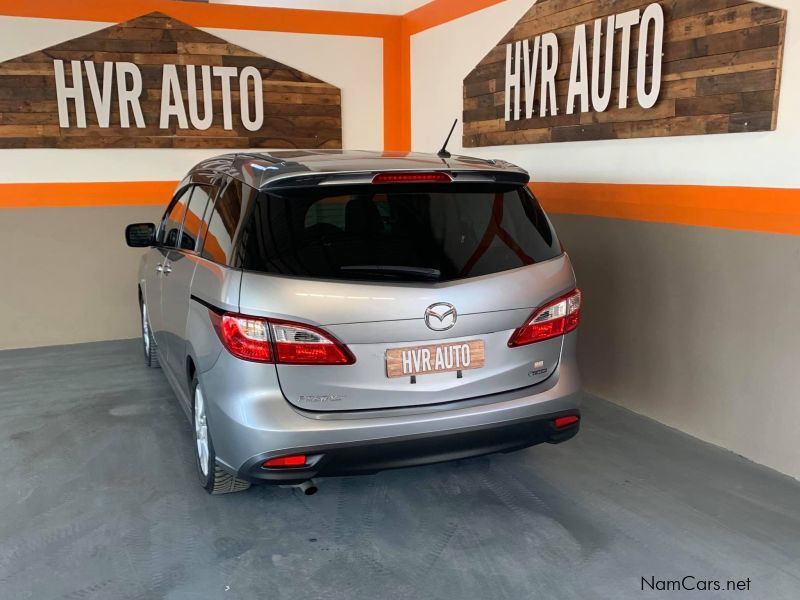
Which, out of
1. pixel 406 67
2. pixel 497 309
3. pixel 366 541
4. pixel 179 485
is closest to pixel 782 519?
pixel 497 309

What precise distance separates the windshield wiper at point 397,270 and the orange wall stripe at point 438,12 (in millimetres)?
3292

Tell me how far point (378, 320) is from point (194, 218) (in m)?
1.43

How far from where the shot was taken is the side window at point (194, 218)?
10.4 ft

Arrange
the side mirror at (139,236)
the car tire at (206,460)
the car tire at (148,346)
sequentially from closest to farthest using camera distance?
the car tire at (206,460) → the side mirror at (139,236) → the car tire at (148,346)

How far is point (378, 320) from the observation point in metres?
2.37

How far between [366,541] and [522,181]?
1.59 meters

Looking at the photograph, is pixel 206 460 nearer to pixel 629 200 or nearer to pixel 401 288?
pixel 401 288

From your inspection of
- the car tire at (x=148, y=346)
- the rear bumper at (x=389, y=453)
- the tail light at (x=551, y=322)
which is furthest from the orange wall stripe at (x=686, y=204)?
the car tire at (x=148, y=346)

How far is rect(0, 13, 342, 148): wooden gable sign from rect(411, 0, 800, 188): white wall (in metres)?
0.97

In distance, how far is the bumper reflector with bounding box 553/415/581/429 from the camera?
2729mm

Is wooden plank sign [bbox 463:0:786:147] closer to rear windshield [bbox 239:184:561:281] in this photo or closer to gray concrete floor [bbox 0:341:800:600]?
rear windshield [bbox 239:184:561:281]

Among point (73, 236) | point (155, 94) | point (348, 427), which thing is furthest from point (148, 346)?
point (348, 427)

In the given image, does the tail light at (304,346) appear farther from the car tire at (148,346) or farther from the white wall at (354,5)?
the white wall at (354,5)

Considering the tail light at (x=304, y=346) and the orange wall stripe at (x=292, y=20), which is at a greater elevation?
the orange wall stripe at (x=292, y=20)
